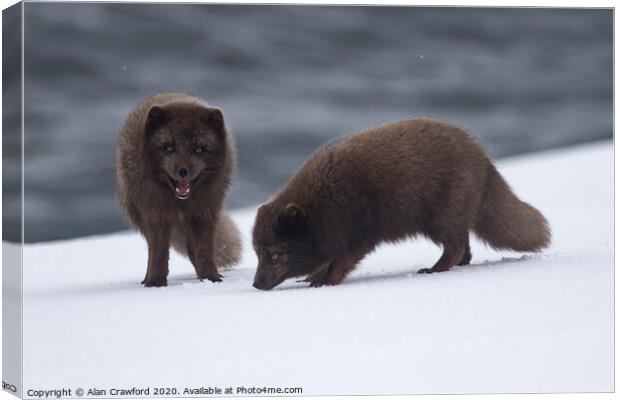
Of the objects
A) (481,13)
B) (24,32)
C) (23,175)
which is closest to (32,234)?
(23,175)

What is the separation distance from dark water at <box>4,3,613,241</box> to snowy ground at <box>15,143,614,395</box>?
57cm

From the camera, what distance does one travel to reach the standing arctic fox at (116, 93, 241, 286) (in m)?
9.38

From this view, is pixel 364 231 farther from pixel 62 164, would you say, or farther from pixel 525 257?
pixel 62 164

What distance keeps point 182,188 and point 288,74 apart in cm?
122

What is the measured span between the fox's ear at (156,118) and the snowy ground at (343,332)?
1.19m

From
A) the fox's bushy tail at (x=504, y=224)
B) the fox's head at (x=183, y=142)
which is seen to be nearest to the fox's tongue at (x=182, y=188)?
the fox's head at (x=183, y=142)

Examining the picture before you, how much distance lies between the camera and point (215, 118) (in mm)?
9469

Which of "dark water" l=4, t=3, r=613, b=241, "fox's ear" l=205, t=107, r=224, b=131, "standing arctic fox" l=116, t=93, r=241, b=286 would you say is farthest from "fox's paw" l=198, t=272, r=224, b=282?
"fox's ear" l=205, t=107, r=224, b=131

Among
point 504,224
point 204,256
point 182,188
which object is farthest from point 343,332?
point 504,224

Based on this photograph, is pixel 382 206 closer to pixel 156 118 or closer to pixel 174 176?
pixel 174 176

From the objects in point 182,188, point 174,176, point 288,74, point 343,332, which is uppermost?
point 288,74

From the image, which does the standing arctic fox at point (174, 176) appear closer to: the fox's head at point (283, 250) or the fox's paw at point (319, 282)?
the fox's head at point (283, 250)

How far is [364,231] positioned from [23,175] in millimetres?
2879

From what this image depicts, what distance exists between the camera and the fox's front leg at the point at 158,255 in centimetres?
979
